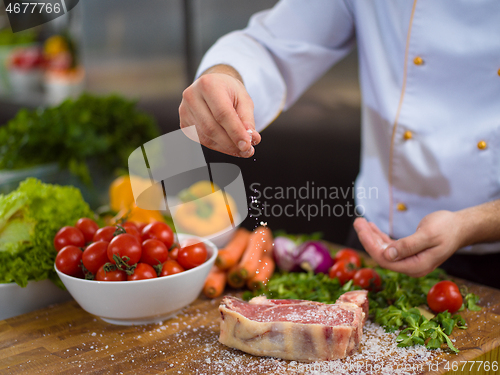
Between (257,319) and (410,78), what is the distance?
0.80 m

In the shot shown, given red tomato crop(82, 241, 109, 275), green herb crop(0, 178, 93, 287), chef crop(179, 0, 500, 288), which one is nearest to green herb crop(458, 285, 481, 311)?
chef crop(179, 0, 500, 288)

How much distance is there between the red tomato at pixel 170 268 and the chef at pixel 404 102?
0.28 meters

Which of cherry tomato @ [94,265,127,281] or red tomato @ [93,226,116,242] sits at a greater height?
red tomato @ [93,226,116,242]

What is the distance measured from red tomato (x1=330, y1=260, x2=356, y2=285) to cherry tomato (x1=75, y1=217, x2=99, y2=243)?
2.07 ft

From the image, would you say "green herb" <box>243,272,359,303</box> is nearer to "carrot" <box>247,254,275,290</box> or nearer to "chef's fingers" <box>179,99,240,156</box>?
"carrot" <box>247,254,275,290</box>

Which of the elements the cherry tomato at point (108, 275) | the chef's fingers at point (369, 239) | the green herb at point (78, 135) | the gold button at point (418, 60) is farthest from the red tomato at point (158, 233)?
the green herb at point (78, 135)

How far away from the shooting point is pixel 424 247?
1.04m

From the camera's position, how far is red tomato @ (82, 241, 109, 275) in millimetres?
1020

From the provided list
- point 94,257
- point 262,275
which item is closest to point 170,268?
point 94,257

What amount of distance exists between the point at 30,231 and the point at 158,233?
1.05 feet

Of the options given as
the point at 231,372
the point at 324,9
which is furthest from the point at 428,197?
the point at 231,372

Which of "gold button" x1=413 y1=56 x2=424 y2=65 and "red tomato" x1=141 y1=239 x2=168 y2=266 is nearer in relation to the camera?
"red tomato" x1=141 y1=239 x2=168 y2=266

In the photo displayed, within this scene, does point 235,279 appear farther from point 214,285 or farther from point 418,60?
point 418,60

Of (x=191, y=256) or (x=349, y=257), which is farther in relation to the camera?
(x=349, y=257)
